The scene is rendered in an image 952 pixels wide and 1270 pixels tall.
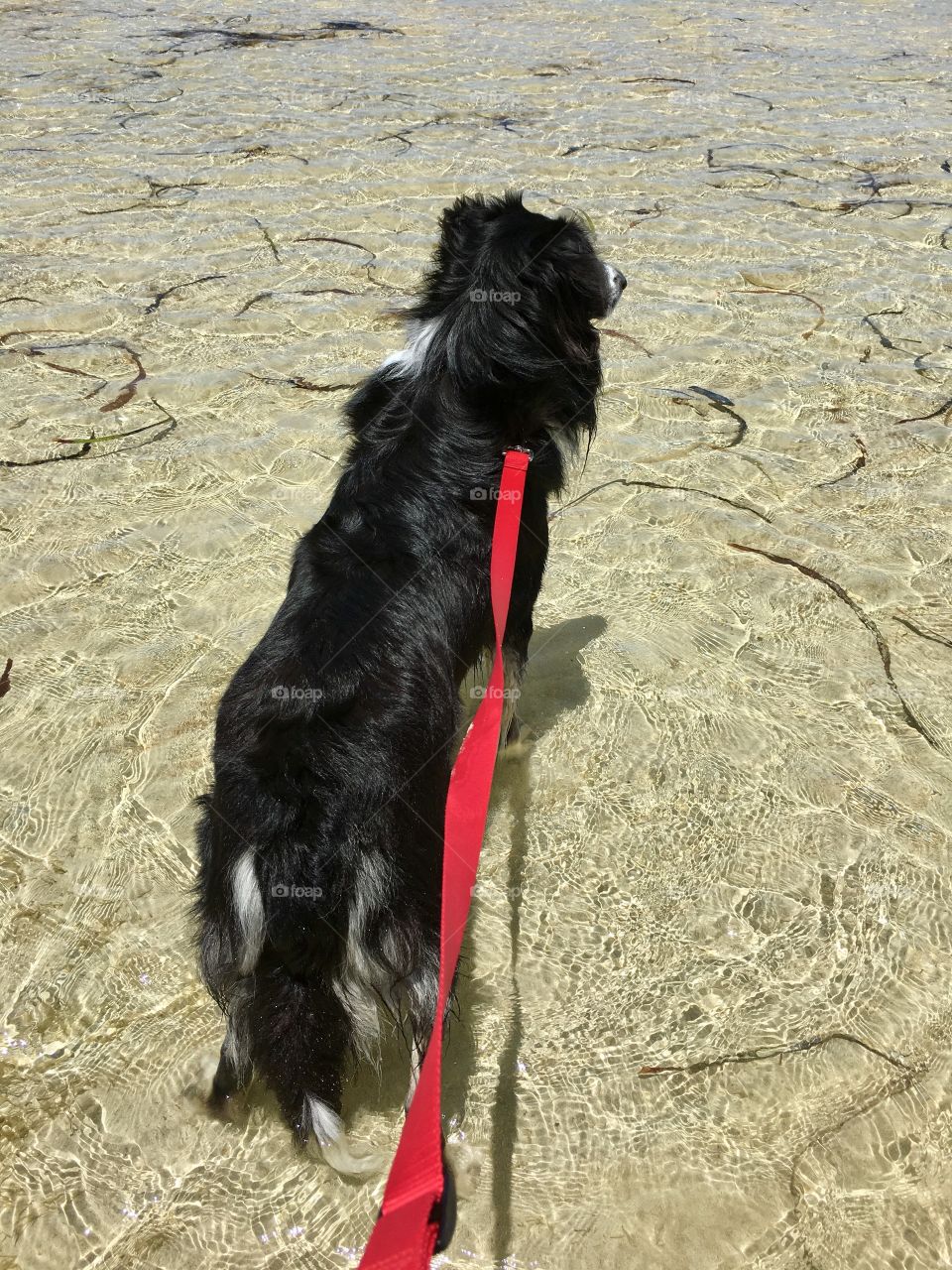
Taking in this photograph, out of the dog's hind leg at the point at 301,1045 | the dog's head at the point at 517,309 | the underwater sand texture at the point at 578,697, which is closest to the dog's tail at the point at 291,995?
the dog's hind leg at the point at 301,1045

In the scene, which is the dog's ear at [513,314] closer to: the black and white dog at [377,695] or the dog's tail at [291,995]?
the black and white dog at [377,695]

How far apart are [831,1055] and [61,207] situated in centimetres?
657

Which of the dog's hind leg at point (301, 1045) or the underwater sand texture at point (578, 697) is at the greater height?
the dog's hind leg at point (301, 1045)

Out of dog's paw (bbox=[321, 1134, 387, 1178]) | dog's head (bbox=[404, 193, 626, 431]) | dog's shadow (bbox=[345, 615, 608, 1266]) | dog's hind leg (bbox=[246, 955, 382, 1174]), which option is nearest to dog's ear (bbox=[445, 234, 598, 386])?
dog's head (bbox=[404, 193, 626, 431])

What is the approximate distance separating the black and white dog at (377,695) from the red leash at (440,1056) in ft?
0.67

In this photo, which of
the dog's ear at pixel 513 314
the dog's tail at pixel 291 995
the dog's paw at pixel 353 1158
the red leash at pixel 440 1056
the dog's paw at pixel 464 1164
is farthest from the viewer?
the dog's ear at pixel 513 314

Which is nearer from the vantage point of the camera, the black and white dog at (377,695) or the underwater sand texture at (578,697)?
the black and white dog at (377,695)

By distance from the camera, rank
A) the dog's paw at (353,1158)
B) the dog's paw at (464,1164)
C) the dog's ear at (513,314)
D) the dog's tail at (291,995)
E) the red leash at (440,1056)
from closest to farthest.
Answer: the red leash at (440,1056) < the dog's tail at (291,995) < the dog's paw at (353,1158) < the dog's paw at (464,1164) < the dog's ear at (513,314)

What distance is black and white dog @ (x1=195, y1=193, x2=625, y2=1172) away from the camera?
186 centimetres

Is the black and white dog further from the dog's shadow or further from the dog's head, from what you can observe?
the dog's shadow

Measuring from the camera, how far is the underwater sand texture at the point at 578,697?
2143mm

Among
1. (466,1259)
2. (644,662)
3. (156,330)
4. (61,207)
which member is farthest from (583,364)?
(61,207)

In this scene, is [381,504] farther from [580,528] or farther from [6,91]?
[6,91]

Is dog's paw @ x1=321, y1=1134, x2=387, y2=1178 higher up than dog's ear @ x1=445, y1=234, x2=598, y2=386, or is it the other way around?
dog's ear @ x1=445, y1=234, x2=598, y2=386
